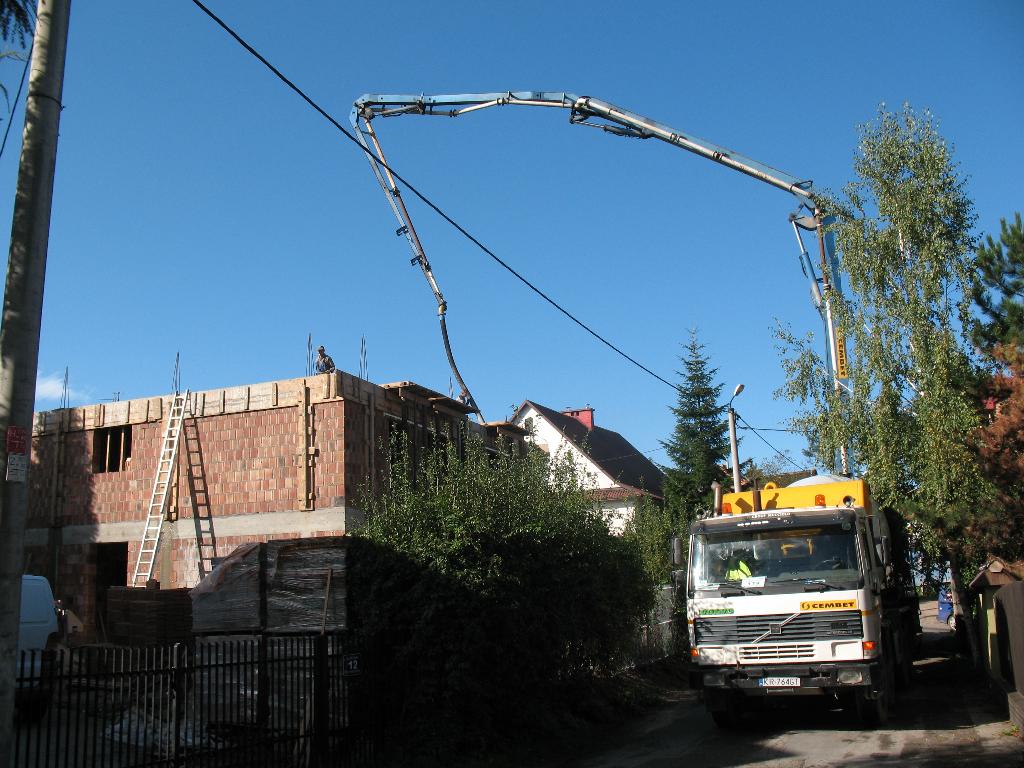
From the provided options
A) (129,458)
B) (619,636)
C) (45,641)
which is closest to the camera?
(45,641)

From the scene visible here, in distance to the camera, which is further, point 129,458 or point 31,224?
point 129,458

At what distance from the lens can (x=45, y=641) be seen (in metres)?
12.7

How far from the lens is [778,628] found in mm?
11070

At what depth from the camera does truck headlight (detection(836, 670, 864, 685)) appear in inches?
419

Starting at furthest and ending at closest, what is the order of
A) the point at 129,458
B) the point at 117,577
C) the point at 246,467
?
1. the point at 117,577
2. the point at 129,458
3. the point at 246,467

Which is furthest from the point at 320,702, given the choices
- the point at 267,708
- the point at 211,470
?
the point at 211,470

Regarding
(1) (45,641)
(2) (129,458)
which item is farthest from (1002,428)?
(2) (129,458)

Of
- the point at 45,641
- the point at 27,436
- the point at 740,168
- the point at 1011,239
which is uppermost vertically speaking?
the point at 740,168

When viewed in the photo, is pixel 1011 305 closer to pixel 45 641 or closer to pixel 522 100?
pixel 522 100

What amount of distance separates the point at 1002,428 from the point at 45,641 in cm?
1583

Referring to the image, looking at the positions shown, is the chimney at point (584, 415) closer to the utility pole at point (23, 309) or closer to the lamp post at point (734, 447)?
the lamp post at point (734, 447)

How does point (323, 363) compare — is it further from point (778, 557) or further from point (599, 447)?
point (599, 447)

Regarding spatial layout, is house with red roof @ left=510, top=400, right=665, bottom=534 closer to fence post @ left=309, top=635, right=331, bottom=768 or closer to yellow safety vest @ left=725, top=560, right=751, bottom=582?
yellow safety vest @ left=725, top=560, right=751, bottom=582

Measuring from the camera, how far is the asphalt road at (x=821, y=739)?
9.75 metres
